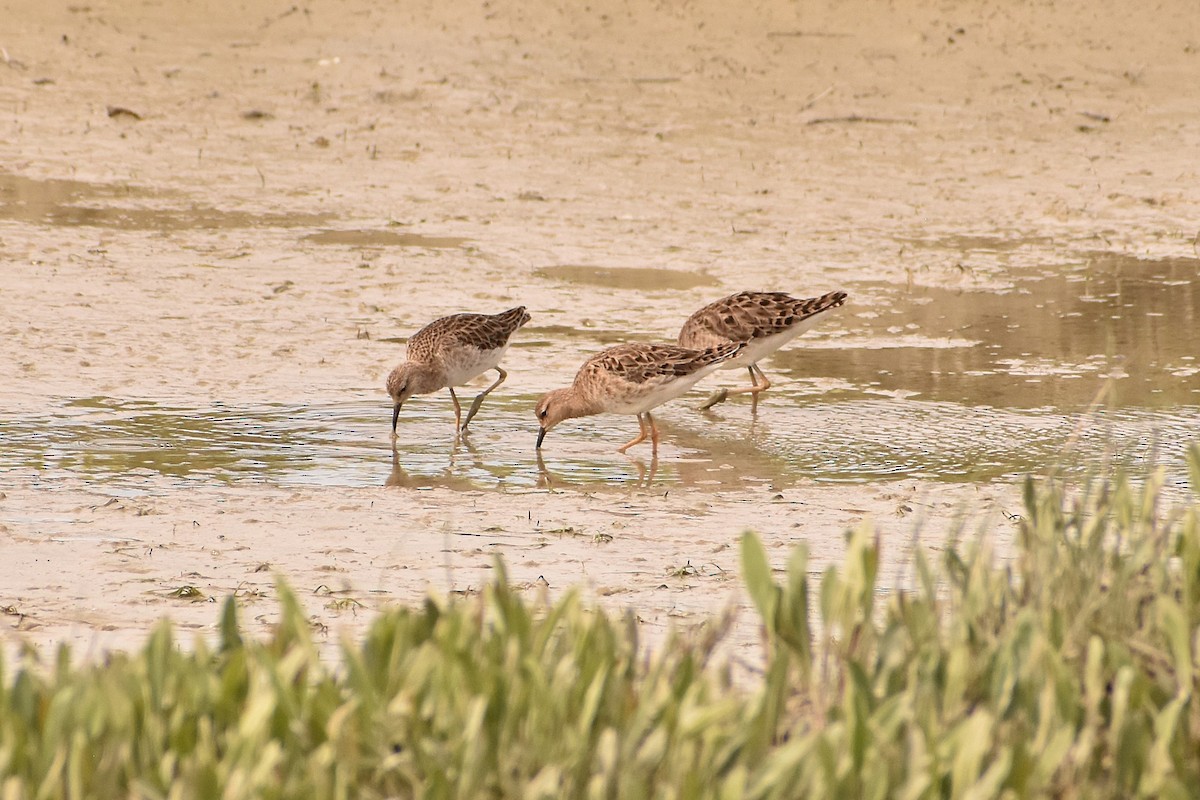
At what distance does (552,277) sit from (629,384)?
4281mm

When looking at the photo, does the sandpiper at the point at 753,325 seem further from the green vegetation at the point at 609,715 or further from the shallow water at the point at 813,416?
the green vegetation at the point at 609,715

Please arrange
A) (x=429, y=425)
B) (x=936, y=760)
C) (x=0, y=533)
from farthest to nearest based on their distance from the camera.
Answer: (x=429, y=425), (x=0, y=533), (x=936, y=760)

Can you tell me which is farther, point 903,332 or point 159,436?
point 903,332

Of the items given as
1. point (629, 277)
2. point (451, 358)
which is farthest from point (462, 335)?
point (629, 277)

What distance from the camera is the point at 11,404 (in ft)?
32.0

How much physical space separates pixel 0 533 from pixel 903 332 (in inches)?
266

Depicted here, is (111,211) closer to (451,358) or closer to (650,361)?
(451,358)

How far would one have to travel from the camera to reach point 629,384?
933 centimetres

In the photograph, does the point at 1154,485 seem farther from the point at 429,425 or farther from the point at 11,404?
the point at 11,404

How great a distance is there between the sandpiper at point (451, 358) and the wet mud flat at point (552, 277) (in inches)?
10.2

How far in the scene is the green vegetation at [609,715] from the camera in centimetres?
338

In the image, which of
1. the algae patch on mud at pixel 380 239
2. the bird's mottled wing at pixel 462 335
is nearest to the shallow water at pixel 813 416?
the bird's mottled wing at pixel 462 335

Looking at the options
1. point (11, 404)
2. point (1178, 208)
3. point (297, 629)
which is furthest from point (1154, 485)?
point (1178, 208)

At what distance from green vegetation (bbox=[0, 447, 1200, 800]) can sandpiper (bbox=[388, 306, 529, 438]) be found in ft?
18.1
